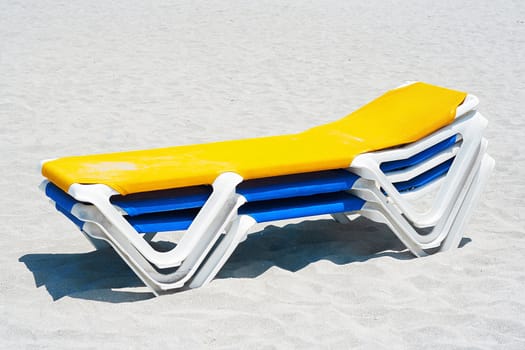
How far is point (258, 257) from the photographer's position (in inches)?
178

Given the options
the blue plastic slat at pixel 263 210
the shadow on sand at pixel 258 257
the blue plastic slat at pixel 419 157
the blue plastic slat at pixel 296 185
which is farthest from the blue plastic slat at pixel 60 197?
the blue plastic slat at pixel 419 157

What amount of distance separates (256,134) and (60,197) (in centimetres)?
365

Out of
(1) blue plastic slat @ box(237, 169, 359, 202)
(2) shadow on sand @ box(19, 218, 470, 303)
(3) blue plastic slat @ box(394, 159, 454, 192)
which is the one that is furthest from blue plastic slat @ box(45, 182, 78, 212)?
(3) blue plastic slat @ box(394, 159, 454, 192)

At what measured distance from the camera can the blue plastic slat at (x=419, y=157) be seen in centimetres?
439

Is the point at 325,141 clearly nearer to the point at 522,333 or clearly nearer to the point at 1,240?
the point at 522,333

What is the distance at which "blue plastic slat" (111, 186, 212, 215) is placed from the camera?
3.80 meters

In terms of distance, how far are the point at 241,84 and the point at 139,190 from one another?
5.80 m

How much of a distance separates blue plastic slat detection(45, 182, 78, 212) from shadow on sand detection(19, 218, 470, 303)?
46cm

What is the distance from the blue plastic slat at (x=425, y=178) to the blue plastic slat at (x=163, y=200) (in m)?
1.17

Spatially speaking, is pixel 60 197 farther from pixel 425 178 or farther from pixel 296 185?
pixel 425 178

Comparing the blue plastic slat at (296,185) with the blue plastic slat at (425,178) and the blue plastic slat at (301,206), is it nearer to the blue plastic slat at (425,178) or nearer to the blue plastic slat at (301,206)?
the blue plastic slat at (301,206)

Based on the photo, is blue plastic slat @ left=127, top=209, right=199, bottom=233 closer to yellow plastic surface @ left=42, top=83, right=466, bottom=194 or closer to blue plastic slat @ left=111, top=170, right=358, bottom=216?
blue plastic slat @ left=111, top=170, right=358, bottom=216

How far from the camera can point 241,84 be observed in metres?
9.41

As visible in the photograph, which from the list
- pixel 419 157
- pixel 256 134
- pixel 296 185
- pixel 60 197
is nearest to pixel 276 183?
pixel 296 185
